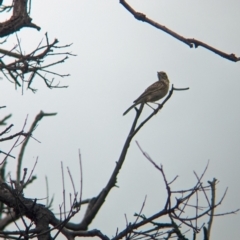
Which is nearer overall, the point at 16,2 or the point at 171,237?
the point at 171,237

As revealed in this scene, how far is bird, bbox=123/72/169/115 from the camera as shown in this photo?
29.2ft

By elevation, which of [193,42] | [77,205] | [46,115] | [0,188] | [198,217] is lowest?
[193,42]

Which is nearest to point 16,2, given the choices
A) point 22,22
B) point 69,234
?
point 22,22

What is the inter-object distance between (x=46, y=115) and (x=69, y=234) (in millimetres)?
4530

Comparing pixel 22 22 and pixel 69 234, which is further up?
pixel 22 22

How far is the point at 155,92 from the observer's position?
9461mm

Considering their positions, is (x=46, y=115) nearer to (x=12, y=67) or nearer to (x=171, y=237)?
(x=12, y=67)

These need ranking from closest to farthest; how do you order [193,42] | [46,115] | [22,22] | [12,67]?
1. [193,42]
2. [22,22]
3. [12,67]
4. [46,115]

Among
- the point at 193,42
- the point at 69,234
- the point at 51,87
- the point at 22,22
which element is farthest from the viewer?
the point at 51,87

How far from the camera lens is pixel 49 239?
447 centimetres

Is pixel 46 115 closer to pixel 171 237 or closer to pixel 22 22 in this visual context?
pixel 22 22

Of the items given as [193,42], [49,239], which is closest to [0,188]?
[49,239]

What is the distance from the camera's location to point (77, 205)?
394cm

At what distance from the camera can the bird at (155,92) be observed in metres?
8.90
